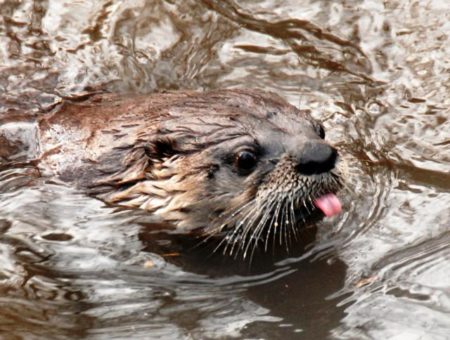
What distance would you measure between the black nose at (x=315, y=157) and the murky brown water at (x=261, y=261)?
51cm

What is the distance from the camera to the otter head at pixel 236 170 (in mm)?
4453

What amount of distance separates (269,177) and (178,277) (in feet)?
2.20

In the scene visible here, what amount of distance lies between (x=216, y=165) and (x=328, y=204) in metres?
0.57

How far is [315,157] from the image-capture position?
4.41 meters

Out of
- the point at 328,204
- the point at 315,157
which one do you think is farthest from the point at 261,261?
the point at 315,157

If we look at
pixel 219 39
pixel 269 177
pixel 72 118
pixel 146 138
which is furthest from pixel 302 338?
pixel 219 39

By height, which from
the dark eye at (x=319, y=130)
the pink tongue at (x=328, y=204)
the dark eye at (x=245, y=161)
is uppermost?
the dark eye at (x=319, y=130)

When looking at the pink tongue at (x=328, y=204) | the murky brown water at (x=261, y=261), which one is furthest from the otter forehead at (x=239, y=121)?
the murky brown water at (x=261, y=261)

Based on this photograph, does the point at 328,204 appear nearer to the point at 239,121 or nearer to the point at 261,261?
the point at 261,261

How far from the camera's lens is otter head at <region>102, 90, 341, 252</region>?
445 centimetres

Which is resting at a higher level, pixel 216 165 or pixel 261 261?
pixel 216 165

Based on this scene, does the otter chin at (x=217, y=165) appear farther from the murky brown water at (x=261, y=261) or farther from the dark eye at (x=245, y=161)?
the murky brown water at (x=261, y=261)

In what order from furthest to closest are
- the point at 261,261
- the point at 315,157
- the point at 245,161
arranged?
the point at 261,261 < the point at 245,161 < the point at 315,157

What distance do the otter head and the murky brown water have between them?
8.0 inches
